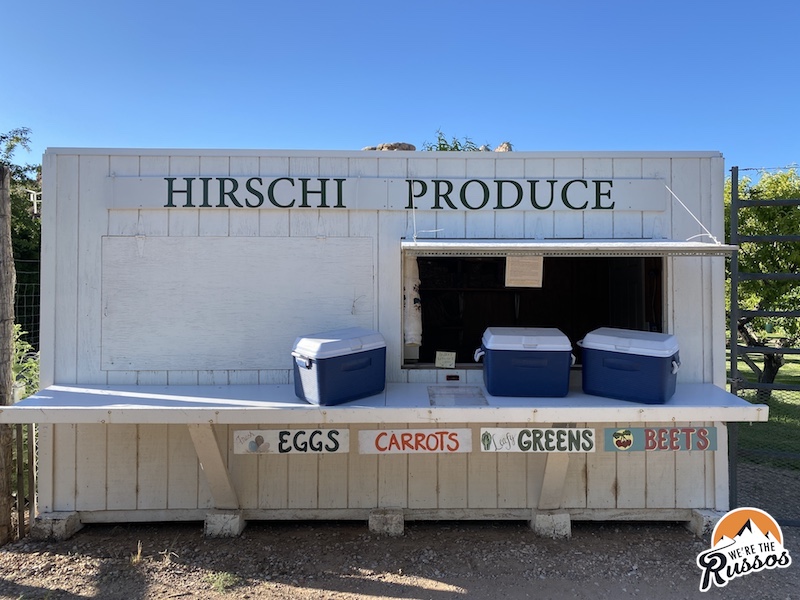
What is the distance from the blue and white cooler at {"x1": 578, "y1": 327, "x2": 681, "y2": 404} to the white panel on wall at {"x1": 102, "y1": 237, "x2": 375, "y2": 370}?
1.65m

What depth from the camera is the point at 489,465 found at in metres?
3.89

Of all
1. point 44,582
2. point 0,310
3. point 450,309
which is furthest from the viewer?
point 450,309

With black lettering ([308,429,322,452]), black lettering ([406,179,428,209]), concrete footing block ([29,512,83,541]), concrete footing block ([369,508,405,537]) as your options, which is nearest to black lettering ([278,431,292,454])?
black lettering ([308,429,322,452])

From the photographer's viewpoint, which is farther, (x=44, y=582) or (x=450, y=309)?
(x=450, y=309)

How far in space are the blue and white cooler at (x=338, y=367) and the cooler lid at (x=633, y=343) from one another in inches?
57.1

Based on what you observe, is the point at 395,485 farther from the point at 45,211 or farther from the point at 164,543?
the point at 45,211

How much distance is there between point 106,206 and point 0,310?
1.10 m

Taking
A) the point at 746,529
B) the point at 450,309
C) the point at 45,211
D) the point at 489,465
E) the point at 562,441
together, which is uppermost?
the point at 45,211

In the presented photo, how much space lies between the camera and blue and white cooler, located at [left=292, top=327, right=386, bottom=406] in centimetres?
305

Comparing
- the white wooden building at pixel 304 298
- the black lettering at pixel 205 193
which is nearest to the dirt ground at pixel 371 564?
the white wooden building at pixel 304 298

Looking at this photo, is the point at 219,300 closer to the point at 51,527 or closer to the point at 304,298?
the point at 304,298

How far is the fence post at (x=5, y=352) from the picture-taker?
3.66 metres

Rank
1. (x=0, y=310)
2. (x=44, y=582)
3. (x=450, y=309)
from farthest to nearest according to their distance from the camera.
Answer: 1. (x=450, y=309)
2. (x=0, y=310)
3. (x=44, y=582)

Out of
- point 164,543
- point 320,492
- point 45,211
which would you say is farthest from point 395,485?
point 45,211
